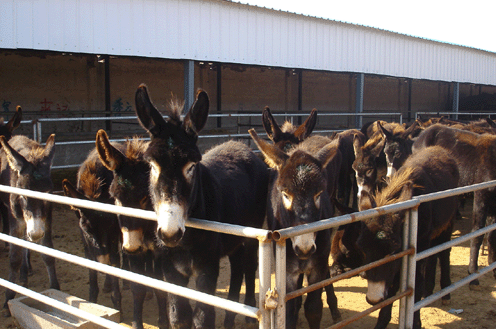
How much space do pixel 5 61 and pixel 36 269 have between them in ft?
39.2

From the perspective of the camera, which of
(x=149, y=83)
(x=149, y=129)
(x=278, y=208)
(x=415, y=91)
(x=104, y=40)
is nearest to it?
(x=149, y=129)

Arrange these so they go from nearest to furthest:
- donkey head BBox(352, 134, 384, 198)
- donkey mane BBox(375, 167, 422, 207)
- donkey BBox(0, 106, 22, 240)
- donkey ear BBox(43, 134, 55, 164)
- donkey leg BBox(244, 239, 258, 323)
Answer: donkey mane BBox(375, 167, 422, 207) → donkey leg BBox(244, 239, 258, 323) → donkey ear BBox(43, 134, 55, 164) → donkey BBox(0, 106, 22, 240) → donkey head BBox(352, 134, 384, 198)

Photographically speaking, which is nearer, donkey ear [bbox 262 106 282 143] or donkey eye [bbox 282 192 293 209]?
donkey eye [bbox 282 192 293 209]

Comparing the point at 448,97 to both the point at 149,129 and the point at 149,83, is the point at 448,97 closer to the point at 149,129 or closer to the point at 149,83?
the point at 149,83

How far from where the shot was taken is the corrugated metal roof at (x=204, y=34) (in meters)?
9.88

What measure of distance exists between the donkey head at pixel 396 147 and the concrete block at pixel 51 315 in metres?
5.73

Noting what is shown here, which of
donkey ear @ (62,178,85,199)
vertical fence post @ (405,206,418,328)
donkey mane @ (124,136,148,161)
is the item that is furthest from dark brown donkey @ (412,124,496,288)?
donkey ear @ (62,178,85,199)

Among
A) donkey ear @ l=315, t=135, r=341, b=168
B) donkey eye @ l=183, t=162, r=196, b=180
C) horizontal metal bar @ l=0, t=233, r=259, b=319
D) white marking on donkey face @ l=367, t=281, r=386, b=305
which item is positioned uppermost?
donkey ear @ l=315, t=135, r=341, b=168

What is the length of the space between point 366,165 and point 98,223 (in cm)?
487

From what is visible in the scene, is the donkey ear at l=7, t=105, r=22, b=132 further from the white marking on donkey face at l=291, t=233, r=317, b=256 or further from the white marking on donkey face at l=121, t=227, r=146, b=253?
the white marking on donkey face at l=291, t=233, r=317, b=256

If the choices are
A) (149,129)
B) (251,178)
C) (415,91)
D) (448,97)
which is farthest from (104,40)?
(448,97)

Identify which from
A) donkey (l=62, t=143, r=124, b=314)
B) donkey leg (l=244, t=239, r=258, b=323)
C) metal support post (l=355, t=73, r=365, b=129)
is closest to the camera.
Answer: donkey (l=62, t=143, r=124, b=314)

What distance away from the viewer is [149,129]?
274cm

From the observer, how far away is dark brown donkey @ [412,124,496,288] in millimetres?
5348
